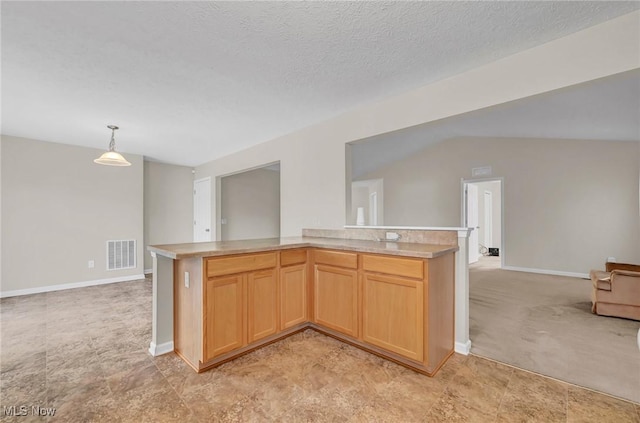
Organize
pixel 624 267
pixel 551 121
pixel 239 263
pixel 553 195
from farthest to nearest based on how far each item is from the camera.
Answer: pixel 553 195, pixel 551 121, pixel 624 267, pixel 239 263

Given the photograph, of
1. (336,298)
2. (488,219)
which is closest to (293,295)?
(336,298)

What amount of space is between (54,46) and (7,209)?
12.1 ft

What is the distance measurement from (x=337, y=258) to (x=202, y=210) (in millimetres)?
4621

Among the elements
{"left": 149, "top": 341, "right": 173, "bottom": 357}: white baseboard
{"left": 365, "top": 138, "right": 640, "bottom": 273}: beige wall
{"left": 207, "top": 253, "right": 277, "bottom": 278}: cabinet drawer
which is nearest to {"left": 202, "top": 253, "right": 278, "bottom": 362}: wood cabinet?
{"left": 207, "top": 253, "right": 277, "bottom": 278}: cabinet drawer

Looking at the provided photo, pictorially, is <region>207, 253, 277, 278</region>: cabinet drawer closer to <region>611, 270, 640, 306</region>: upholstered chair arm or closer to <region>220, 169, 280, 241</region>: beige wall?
<region>611, 270, 640, 306</region>: upholstered chair arm

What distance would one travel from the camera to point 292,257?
107 inches

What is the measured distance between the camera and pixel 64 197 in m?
4.63

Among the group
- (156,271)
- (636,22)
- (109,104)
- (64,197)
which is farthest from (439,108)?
(64,197)

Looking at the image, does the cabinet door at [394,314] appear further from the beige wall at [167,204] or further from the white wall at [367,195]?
the beige wall at [167,204]

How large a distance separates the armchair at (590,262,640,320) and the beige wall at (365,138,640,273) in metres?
2.52

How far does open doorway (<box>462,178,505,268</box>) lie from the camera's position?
6758mm

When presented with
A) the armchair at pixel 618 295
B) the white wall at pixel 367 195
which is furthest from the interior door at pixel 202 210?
the armchair at pixel 618 295

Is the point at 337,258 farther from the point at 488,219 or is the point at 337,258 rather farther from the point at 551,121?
the point at 488,219

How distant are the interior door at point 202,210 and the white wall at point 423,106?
5.17 ft
